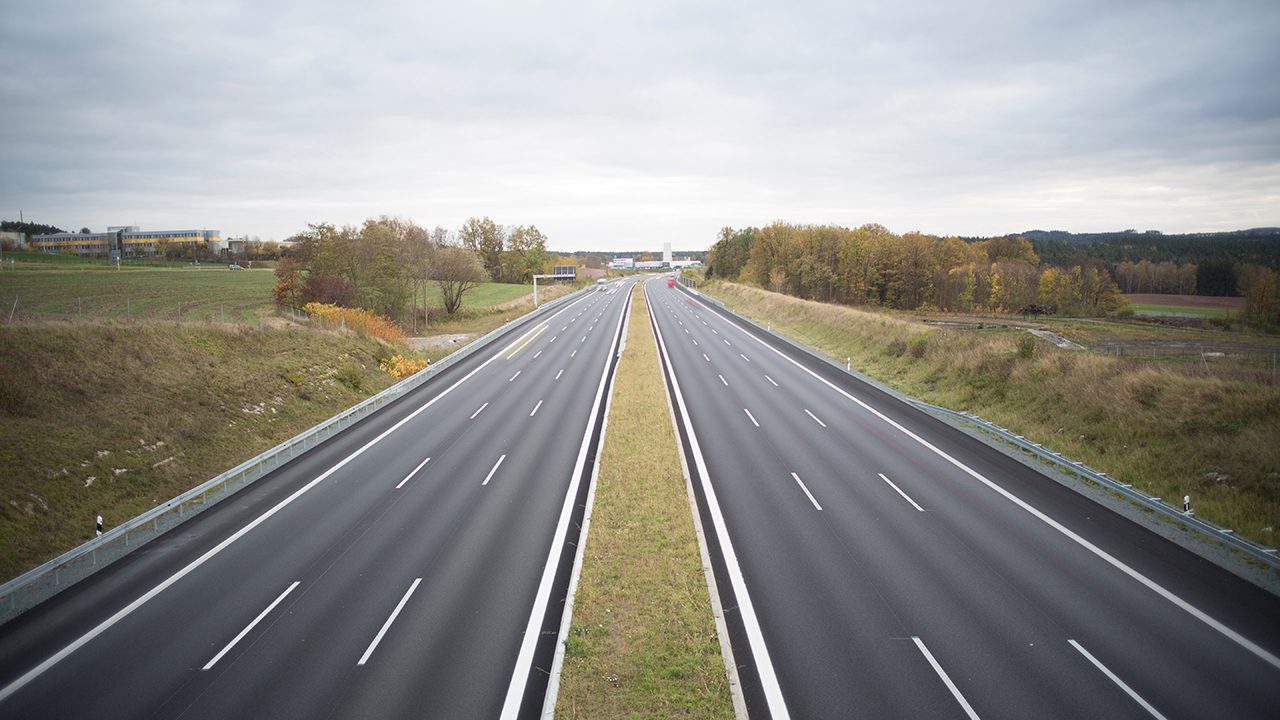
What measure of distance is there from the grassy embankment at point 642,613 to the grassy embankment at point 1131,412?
11.9 meters

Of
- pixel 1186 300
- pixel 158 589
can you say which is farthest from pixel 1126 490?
pixel 1186 300

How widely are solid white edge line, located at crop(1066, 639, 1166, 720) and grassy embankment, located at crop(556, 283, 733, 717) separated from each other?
5.51 metres

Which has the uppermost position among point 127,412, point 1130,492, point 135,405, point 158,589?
point 135,405

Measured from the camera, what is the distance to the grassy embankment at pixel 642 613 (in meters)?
8.47

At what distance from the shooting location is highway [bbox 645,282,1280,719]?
27.5 feet

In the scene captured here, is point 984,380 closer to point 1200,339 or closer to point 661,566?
point 661,566

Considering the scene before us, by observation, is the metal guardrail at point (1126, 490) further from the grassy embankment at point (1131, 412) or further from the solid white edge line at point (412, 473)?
the solid white edge line at point (412, 473)

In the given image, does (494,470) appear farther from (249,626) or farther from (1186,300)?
(1186,300)

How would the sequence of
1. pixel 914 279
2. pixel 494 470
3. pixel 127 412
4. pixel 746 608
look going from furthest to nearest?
pixel 914 279
pixel 127 412
pixel 494 470
pixel 746 608

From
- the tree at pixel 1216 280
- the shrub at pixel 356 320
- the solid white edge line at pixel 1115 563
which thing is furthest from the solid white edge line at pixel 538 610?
the tree at pixel 1216 280

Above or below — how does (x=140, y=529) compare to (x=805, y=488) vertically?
below

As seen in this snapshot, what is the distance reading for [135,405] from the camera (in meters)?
20.0

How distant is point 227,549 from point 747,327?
48040 mm

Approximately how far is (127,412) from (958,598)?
944 inches
